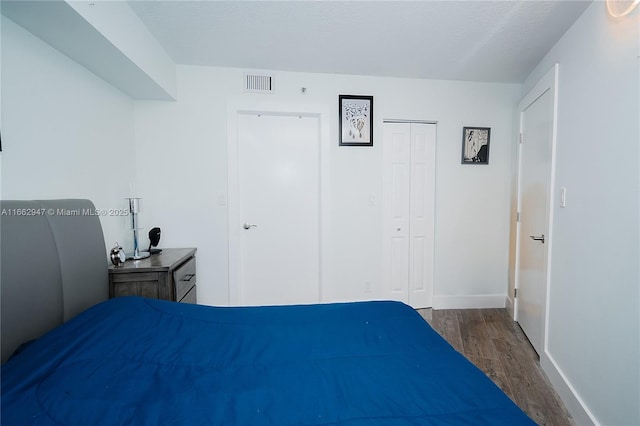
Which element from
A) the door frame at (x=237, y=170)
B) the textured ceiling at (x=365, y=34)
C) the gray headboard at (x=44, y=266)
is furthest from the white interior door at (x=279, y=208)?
the gray headboard at (x=44, y=266)

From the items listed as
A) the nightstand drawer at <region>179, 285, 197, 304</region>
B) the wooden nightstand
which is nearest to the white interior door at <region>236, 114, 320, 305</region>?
the nightstand drawer at <region>179, 285, 197, 304</region>

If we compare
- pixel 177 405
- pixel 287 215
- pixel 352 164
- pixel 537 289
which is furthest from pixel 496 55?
pixel 177 405

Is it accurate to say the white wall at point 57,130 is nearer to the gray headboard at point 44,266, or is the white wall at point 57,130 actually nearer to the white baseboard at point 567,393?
the gray headboard at point 44,266

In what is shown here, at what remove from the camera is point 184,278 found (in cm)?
196

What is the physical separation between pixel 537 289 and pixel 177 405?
2586 mm

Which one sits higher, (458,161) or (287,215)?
(458,161)

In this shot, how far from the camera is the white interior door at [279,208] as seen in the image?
8.19ft

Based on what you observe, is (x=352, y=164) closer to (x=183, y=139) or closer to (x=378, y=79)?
(x=378, y=79)

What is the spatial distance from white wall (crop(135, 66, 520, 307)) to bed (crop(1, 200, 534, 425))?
127cm

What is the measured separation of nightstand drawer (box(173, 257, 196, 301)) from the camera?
1821mm

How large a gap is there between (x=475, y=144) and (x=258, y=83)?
2.28 m

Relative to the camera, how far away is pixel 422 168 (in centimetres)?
270

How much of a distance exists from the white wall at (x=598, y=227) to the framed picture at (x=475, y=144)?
2.70 ft

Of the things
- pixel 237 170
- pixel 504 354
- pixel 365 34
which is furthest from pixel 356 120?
pixel 504 354
